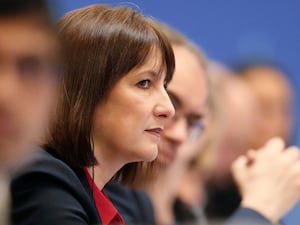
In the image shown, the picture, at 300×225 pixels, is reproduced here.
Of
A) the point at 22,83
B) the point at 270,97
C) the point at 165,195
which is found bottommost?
the point at 165,195

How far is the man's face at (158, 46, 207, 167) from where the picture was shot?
3.06 feet

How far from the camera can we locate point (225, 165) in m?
1.12

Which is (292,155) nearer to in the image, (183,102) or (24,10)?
(183,102)

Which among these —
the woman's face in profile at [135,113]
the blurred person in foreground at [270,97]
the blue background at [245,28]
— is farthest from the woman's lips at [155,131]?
the blue background at [245,28]

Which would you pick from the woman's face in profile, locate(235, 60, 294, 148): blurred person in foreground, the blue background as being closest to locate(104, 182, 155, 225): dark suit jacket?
the woman's face in profile

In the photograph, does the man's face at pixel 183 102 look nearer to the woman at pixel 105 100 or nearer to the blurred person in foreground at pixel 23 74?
the woman at pixel 105 100

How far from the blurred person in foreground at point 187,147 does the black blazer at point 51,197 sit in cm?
14

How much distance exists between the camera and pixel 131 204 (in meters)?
0.89

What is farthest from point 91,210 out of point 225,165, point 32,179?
point 225,165

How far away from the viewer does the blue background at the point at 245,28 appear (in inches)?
54.1

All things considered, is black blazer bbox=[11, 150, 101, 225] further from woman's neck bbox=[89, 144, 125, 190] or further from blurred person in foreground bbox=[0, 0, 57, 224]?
blurred person in foreground bbox=[0, 0, 57, 224]

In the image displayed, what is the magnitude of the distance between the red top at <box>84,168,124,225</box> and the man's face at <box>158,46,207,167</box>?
0.66 ft

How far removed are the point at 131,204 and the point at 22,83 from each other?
1.56ft

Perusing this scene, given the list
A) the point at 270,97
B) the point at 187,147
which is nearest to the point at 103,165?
the point at 187,147
